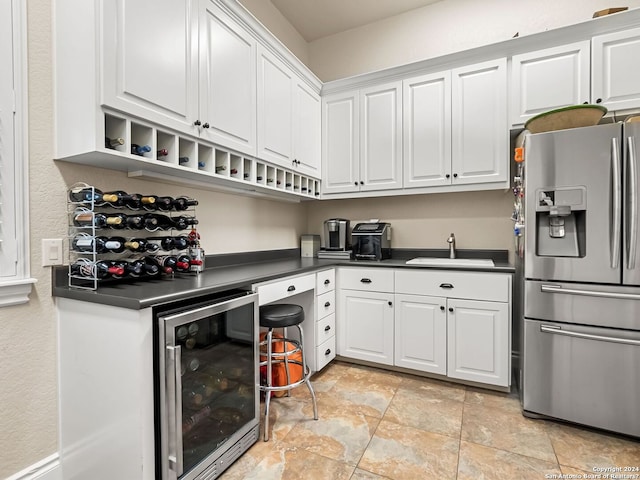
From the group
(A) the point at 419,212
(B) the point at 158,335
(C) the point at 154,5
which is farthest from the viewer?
(A) the point at 419,212

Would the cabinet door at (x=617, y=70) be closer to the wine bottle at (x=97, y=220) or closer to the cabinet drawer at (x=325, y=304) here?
the cabinet drawer at (x=325, y=304)

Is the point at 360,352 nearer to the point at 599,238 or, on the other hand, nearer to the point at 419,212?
the point at 419,212

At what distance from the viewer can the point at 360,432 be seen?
1.82 metres

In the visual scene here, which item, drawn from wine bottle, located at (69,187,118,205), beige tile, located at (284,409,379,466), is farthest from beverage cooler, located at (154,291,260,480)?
wine bottle, located at (69,187,118,205)

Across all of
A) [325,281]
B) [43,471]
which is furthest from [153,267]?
[325,281]

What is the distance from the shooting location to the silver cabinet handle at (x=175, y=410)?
125 cm

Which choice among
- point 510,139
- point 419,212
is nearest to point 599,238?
point 510,139

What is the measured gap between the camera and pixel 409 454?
164 centimetres

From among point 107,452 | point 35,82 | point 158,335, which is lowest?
point 107,452

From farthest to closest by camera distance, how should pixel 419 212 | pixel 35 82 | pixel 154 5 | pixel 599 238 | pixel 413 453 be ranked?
pixel 419 212
pixel 599 238
pixel 413 453
pixel 154 5
pixel 35 82

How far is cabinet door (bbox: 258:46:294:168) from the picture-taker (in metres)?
2.28

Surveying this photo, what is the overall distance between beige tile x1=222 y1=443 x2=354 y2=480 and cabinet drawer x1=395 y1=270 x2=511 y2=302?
51.0 inches

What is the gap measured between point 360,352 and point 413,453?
1.04m

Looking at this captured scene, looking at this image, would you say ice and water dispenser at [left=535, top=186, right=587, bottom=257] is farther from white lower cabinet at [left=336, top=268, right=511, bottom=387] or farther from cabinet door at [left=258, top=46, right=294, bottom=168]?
cabinet door at [left=258, top=46, right=294, bottom=168]
